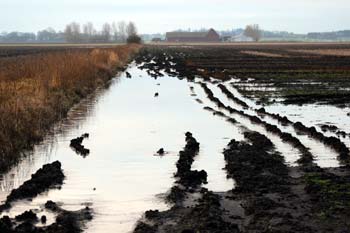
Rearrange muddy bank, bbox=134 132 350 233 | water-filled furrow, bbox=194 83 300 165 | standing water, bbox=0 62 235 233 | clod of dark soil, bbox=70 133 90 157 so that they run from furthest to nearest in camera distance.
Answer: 1. clod of dark soil, bbox=70 133 90 157
2. water-filled furrow, bbox=194 83 300 165
3. standing water, bbox=0 62 235 233
4. muddy bank, bbox=134 132 350 233

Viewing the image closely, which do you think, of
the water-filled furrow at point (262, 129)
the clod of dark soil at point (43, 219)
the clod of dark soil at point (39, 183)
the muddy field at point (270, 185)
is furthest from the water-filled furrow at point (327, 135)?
the clod of dark soil at point (43, 219)

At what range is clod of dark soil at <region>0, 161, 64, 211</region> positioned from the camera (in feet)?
30.2

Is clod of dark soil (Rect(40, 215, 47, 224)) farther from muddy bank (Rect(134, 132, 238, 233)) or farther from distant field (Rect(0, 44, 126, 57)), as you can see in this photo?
distant field (Rect(0, 44, 126, 57))

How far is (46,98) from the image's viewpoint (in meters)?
18.4

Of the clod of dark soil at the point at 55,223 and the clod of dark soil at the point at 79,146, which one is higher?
the clod of dark soil at the point at 55,223

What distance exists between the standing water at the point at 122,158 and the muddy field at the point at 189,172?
0.08 ft

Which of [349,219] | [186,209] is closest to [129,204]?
[186,209]

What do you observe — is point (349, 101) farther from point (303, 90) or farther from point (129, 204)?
point (129, 204)

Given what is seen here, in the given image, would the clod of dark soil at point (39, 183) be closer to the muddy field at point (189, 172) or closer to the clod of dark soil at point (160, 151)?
the muddy field at point (189, 172)

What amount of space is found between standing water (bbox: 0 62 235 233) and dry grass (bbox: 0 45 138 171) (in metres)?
0.37

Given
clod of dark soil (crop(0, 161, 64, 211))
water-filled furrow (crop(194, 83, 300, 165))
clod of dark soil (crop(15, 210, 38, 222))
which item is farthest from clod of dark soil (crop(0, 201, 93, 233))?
water-filled furrow (crop(194, 83, 300, 165))

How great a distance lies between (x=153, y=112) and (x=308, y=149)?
845 centimetres

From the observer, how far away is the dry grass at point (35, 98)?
13.0m

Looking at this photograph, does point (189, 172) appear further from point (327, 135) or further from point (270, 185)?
point (327, 135)
